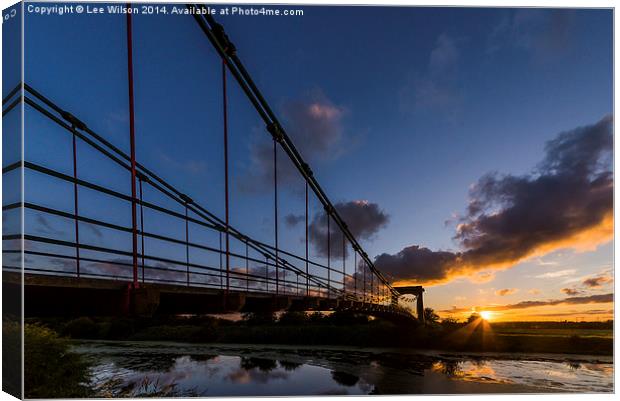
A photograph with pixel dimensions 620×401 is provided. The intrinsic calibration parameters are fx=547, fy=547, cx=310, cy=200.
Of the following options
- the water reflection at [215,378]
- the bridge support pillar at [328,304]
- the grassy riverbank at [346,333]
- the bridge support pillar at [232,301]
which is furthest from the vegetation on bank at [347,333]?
the bridge support pillar at [232,301]

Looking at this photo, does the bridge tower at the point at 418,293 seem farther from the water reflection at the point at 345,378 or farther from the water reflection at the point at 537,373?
the water reflection at the point at 345,378

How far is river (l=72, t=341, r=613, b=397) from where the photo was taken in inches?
726

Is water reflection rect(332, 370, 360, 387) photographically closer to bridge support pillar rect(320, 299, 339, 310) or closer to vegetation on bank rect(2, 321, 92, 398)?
bridge support pillar rect(320, 299, 339, 310)

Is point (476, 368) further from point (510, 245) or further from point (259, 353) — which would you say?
point (259, 353)

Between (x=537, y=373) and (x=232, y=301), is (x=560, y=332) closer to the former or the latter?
(x=537, y=373)

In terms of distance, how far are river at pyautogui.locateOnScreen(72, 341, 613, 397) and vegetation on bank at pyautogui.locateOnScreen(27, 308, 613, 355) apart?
35.6 inches

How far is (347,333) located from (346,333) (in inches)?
3.7

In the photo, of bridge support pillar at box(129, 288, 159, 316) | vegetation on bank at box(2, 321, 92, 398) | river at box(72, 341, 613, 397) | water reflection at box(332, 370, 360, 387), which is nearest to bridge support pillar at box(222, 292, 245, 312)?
bridge support pillar at box(129, 288, 159, 316)

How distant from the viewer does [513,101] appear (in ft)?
55.5

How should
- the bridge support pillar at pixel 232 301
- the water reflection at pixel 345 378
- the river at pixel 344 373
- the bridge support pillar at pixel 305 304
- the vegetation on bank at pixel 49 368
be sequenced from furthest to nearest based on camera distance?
1. the water reflection at pixel 345 378
2. the river at pixel 344 373
3. the vegetation on bank at pixel 49 368
4. the bridge support pillar at pixel 305 304
5. the bridge support pillar at pixel 232 301

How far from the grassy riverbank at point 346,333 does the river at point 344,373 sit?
89cm

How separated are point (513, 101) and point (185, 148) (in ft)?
33.6

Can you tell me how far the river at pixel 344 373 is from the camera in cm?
1844

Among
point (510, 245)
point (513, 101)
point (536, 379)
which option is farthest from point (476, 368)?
point (513, 101)
